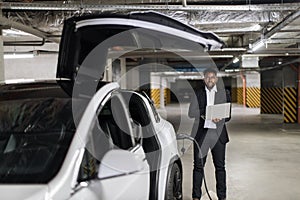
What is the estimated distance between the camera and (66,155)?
177 cm

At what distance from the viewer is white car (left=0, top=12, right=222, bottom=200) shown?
1734 millimetres

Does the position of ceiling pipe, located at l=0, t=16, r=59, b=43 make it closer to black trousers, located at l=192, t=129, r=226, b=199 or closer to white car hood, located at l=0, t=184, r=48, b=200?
black trousers, located at l=192, t=129, r=226, b=199

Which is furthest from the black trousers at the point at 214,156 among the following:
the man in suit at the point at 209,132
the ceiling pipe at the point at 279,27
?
the ceiling pipe at the point at 279,27

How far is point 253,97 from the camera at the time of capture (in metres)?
23.3

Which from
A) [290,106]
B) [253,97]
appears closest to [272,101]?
[290,106]

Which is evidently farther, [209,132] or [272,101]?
[272,101]

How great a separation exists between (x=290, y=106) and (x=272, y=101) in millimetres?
4849

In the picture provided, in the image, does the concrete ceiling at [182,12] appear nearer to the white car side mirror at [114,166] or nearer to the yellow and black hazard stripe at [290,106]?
the white car side mirror at [114,166]

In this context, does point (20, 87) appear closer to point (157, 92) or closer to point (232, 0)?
point (232, 0)

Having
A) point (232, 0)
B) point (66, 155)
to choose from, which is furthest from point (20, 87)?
point (232, 0)

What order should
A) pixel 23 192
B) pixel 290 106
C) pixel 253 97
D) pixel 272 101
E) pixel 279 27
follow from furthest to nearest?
pixel 253 97 → pixel 272 101 → pixel 290 106 → pixel 279 27 → pixel 23 192

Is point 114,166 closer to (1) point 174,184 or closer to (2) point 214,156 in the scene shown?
(1) point 174,184

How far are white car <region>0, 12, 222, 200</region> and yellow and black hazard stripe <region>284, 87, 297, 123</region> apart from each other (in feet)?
35.4

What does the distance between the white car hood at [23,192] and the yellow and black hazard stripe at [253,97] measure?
22.6 metres
